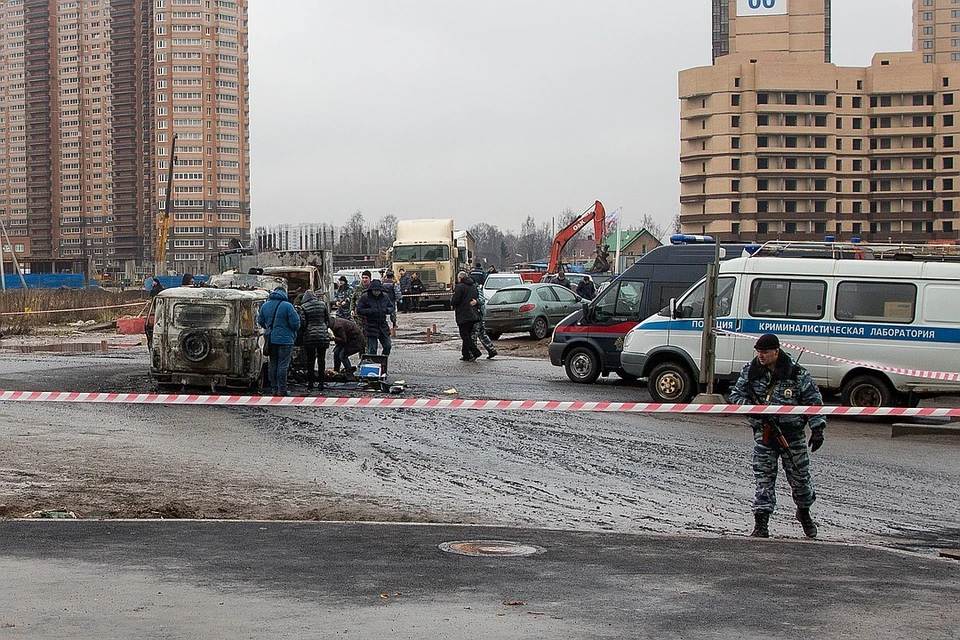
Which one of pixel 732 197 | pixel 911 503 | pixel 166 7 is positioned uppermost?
pixel 166 7

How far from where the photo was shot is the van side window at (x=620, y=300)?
67.5 feet

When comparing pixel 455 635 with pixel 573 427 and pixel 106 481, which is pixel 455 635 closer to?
pixel 106 481

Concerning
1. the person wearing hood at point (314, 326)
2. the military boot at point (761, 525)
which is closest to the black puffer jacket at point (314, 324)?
the person wearing hood at point (314, 326)

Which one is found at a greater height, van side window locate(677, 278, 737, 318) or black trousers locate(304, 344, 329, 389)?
van side window locate(677, 278, 737, 318)

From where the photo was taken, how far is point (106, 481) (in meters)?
10.8

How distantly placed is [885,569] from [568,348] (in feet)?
45.2

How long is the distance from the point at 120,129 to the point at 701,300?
11797 cm

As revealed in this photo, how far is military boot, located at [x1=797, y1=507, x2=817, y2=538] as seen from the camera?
8766 millimetres

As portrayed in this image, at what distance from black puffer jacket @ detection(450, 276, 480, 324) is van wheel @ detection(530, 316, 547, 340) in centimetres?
586

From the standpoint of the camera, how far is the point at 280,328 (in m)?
17.6

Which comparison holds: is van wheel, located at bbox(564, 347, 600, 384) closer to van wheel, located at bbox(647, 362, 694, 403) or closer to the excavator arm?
van wheel, located at bbox(647, 362, 694, 403)

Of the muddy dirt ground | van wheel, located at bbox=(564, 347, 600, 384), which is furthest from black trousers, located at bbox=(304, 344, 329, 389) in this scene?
van wheel, located at bbox=(564, 347, 600, 384)

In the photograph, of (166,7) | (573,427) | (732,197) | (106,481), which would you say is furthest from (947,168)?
(106,481)

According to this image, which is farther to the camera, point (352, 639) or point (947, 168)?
point (947, 168)
